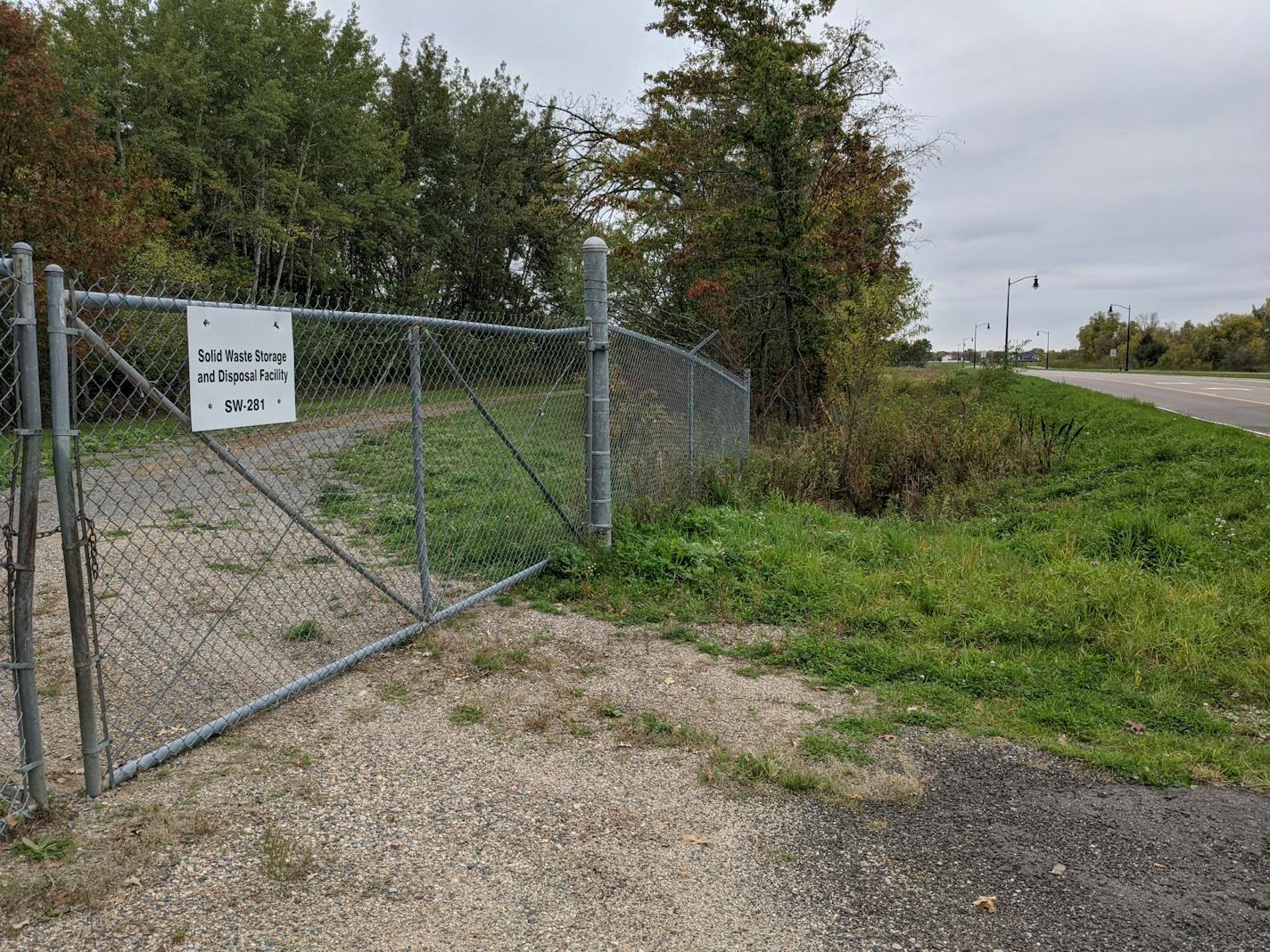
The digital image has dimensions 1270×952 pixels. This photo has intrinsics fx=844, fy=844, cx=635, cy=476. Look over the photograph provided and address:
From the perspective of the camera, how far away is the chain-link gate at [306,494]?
129 inches

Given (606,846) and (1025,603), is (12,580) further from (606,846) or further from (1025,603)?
(1025,603)

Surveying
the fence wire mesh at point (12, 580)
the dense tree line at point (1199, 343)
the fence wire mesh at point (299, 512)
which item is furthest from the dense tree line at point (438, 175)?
the dense tree line at point (1199, 343)

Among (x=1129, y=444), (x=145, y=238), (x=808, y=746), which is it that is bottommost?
(x=808, y=746)

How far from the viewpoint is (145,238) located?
59.8ft

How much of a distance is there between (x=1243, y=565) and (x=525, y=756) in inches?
235

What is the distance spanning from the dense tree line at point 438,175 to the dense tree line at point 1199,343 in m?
53.7

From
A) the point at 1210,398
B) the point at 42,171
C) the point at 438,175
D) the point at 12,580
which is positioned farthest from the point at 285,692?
the point at 438,175

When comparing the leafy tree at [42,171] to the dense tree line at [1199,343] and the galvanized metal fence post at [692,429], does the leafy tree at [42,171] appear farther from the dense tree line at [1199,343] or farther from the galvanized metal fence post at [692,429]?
the dense tree line at [1199,343]

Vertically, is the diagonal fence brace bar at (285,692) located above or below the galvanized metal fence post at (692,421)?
below

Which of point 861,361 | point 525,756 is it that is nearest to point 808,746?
point 525,756

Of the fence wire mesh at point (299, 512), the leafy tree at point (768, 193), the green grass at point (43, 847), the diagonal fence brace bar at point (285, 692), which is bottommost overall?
the green grass at point (43, 847)

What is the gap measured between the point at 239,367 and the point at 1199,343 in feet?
262

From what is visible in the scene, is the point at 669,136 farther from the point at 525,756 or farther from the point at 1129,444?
the point at 525,756

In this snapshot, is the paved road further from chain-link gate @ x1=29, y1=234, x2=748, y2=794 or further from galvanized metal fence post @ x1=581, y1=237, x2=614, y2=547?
chain-link gate @ x1=29, y1=234, x2=748, y2=794
